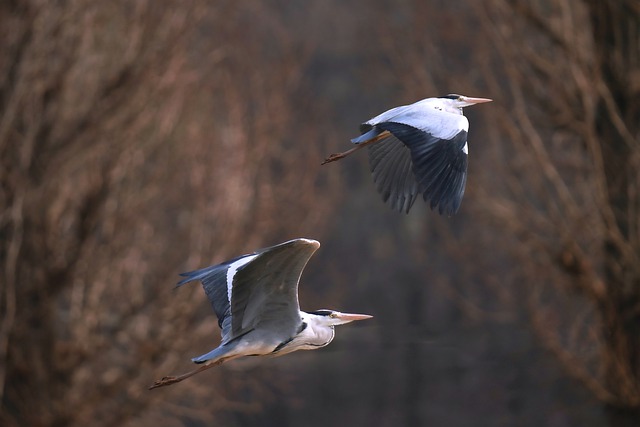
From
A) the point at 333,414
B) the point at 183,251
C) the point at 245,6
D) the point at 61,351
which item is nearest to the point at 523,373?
the point at 333,414

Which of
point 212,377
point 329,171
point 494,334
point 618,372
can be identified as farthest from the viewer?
point 329,171

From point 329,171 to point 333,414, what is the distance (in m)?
3.71

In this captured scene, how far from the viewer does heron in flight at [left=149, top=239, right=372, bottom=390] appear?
121 inches

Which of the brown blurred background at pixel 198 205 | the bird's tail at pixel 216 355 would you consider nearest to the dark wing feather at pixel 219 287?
the bird's tail at pixel 216 355

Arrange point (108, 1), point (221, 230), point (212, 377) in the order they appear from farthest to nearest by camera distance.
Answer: point (212, 377), point (108, 1), point (221, 230)

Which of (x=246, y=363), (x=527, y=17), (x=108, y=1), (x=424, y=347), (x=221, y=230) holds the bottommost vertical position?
(x=424, y=347)

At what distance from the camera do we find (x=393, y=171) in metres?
3.50

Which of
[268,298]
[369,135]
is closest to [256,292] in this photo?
[268,298]

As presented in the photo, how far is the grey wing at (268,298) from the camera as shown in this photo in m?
3.08

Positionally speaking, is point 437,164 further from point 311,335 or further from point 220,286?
point 220,286

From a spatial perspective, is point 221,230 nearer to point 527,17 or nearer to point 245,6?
point 527,17

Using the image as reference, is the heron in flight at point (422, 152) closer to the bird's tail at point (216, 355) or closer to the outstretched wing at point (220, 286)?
the outstretched wing at point (220, 286)

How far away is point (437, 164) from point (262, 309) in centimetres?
63

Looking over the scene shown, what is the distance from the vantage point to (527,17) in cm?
788
